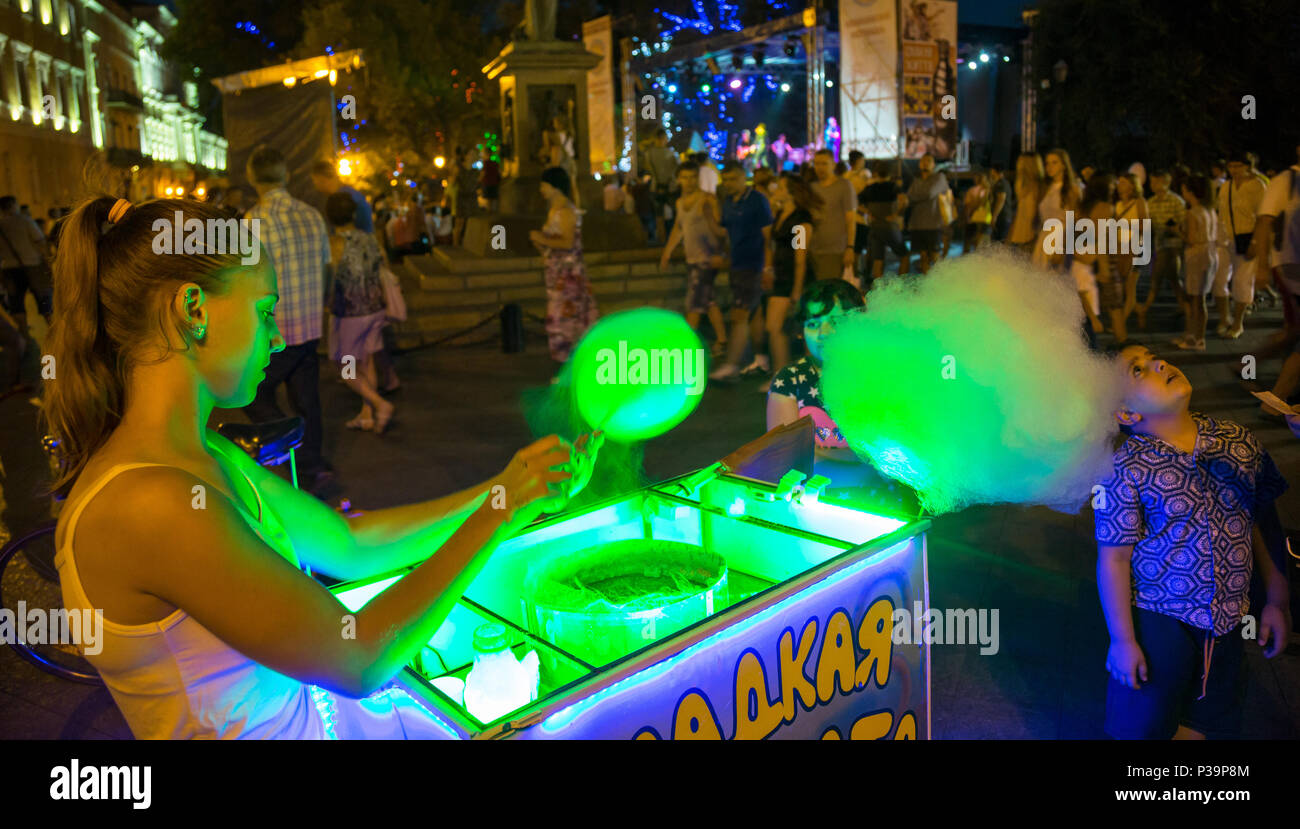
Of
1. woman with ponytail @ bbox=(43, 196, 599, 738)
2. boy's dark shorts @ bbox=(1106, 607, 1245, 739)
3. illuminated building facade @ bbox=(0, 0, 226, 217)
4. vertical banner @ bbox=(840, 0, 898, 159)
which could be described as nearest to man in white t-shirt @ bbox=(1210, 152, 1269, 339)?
boy's dark shorts @ bbox=(1106, 607, 1245, 739)

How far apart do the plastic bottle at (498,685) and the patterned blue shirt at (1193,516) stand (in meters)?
1.73

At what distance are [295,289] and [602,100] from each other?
16.9 m

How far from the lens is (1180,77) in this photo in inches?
893

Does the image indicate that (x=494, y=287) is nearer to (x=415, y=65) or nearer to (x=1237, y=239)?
(x=1237, y=239)

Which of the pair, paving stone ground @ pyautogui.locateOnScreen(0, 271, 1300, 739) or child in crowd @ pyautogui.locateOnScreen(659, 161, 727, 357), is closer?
paving stone ground @ pyautogui.locateOnScreen(0, 271, 1300, 739)

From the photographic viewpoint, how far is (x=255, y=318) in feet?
4.76

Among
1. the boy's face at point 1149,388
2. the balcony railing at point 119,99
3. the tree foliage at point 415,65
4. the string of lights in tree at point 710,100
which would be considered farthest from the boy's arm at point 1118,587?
the balcony railing at point 119,99

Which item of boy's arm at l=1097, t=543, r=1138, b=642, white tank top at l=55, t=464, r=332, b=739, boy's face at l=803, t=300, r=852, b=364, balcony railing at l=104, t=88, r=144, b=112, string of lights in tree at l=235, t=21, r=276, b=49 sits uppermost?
balcony railing at l=104, t=88, r=144, b=112

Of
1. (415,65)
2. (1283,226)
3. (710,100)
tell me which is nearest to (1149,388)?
(1283,226)

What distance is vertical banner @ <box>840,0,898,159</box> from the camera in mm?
17391

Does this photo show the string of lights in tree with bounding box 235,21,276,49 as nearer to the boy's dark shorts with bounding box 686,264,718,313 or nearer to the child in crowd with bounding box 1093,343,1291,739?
the boy's dark shorts with bounding box 686,264,718,313

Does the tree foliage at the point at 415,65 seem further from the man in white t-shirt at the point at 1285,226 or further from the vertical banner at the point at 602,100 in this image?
the man in white t-shirt at the point at 1285,226

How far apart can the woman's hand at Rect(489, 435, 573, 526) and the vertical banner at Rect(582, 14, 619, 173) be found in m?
19.6
